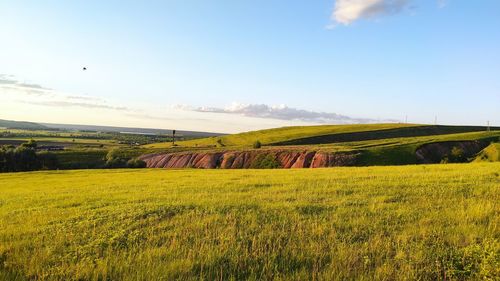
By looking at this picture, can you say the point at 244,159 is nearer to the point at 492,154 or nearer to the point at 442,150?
the point at 442,150

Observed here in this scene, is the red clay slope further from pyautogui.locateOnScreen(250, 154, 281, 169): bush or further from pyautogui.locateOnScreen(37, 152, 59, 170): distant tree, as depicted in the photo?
pyautogui.locateOnScreen(37, 152, 59, 170): distant tree

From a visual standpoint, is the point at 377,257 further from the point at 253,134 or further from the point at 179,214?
the point at 253,134

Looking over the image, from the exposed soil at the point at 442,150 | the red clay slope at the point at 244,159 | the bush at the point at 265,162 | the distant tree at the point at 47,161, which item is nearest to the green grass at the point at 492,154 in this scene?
the exposed soil at the point at 442,150

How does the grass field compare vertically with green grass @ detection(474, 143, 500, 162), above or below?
below

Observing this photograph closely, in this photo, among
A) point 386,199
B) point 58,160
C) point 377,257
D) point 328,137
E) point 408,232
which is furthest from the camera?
point 328,137

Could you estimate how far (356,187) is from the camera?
19047 mm

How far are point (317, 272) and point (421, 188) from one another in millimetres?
12114

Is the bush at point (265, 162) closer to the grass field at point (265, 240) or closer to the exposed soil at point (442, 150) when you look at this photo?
the exposed soil at point (442, 150)

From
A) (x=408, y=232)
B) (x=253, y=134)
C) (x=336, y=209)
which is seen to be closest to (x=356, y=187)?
(x=336, y=209)

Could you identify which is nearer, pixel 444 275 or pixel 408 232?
pixel 444 275

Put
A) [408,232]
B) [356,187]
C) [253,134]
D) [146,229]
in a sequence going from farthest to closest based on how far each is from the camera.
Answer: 1. [253,134]
2. [356,187]
3. [146,229]
4. [408,232]

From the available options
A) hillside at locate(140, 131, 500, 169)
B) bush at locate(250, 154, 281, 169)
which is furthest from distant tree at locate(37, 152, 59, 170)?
bush at locate(250, 154, 281, 169)

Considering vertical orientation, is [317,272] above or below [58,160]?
above

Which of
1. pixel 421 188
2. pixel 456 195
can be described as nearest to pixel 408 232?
pixel 456 195
